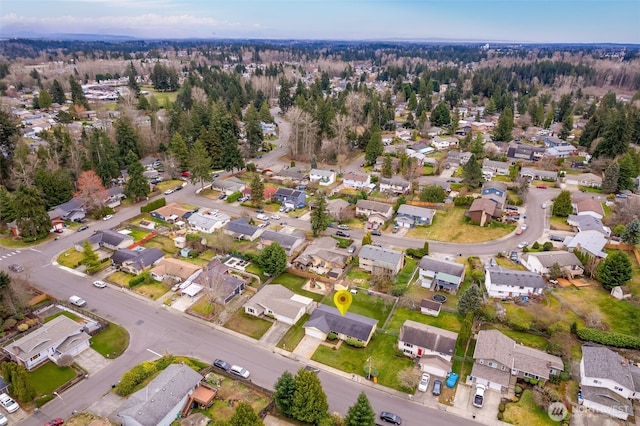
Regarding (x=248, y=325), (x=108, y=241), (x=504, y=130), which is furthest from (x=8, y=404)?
(x=504, y=130)

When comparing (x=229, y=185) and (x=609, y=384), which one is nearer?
(x=609, y=384)

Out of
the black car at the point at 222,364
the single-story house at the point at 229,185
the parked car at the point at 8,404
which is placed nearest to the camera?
the parked car at the point at 8,404

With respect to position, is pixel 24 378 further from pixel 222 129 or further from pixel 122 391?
pixel 222 129

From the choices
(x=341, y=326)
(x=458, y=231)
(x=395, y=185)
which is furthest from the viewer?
(x=395, y=185)

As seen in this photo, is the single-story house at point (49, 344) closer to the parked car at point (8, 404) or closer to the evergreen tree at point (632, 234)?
the parked car at point (8, 404)

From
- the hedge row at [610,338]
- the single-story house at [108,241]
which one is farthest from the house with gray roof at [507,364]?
the single-story house at [108,241]

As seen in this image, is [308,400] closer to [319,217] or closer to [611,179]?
[319,217]

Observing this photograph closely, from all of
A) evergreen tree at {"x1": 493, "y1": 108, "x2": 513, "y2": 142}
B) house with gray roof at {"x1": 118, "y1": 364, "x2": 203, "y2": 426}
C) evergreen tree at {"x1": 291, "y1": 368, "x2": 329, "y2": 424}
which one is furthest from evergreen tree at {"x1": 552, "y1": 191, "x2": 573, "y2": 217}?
house with gray roof at {"x1": 118, "y1": 364, "x2": 203, "y2": 426}
